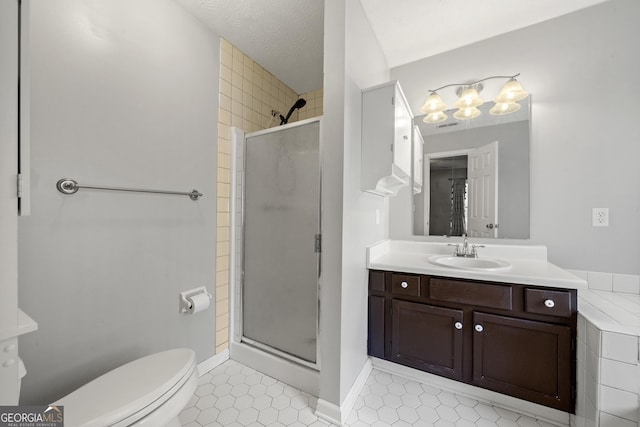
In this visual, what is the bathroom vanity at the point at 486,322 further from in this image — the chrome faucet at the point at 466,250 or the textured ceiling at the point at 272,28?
the textured ceiling at the point at 272,28

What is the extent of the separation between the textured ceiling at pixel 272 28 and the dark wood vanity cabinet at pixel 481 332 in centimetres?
180

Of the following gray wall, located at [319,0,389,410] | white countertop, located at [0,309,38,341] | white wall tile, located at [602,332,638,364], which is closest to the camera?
white countertop, located at [0,309,38,341]

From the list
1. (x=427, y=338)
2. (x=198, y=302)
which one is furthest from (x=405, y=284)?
(x=198, y=302)

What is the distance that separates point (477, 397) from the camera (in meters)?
1.46

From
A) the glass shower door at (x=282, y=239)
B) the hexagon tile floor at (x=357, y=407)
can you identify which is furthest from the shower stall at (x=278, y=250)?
the hexagon tile floor at (x=357, y=407)

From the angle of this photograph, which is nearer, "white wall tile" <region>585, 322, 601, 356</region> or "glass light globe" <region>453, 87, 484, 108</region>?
Result: "white wall tile" <region>585, 322, 601, 356</region>

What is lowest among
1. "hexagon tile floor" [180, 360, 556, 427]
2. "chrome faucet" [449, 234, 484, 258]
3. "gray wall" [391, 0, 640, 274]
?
"hexagon tile floor" [180, 360, 556, 427]

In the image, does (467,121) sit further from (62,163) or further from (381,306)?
(62,163)

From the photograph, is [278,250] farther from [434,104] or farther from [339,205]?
[434,104]

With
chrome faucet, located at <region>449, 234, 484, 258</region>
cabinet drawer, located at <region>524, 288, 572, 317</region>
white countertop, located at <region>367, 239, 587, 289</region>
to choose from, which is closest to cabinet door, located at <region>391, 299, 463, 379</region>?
white countertop, located at <region>367, 239, 587, 289</region>

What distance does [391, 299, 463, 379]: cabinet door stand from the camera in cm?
146

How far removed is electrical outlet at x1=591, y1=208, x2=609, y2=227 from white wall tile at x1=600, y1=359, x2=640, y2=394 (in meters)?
0.93

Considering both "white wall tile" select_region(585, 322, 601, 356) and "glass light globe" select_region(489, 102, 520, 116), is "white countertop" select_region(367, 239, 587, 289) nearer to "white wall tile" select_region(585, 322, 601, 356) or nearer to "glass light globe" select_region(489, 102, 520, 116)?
"white wall tile" select_region(585, 322, 601, 356)

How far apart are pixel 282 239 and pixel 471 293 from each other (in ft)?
4.03
